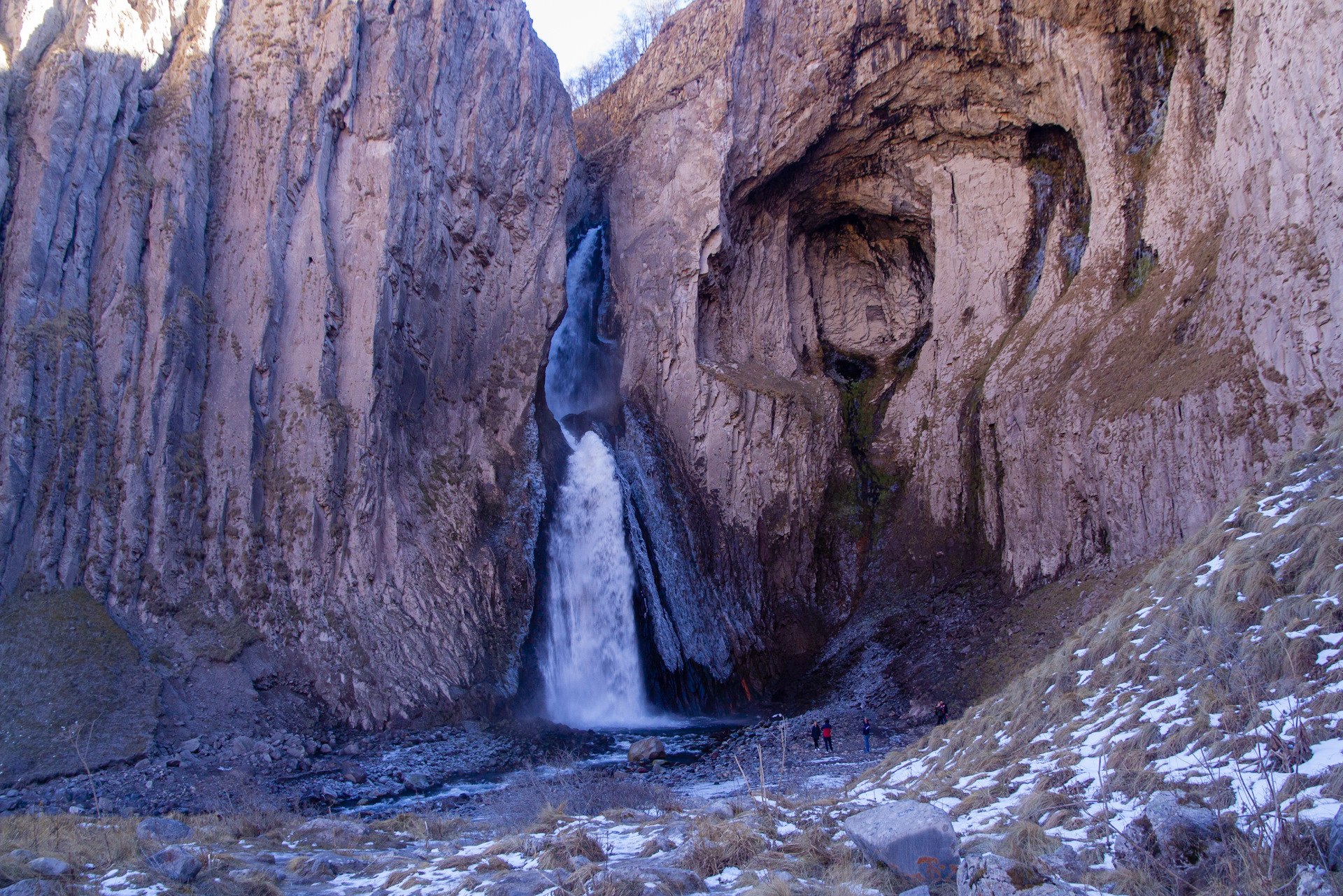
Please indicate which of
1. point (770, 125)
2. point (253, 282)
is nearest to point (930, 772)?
point (253, 282)

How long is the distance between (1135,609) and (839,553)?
607 inches

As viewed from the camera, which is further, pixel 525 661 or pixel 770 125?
pixel 770 125

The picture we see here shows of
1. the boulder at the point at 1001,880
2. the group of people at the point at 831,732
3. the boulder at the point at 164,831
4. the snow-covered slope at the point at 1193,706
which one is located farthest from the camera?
the group of people at the point at 831,732

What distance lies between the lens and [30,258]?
61.0 feet

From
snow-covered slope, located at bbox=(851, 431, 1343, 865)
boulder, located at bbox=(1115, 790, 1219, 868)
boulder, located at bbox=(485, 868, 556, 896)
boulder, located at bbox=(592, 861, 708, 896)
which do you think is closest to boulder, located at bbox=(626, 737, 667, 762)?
snow-covered slope, located at bbox=(851, 431, 1343, 865)

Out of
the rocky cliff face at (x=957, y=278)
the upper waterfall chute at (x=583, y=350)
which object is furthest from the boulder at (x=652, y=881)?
the upper waterfall chute at (x=583, y=350)

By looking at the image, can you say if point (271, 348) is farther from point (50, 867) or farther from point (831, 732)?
point (831, 732)

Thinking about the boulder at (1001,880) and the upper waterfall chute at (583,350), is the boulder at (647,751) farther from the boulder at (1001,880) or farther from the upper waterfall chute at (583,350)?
the upper waterfall chute at (583,350)

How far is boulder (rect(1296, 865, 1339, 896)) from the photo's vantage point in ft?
12.6

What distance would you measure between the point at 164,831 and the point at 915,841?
860 centimetres

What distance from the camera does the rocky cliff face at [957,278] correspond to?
17.2 meters

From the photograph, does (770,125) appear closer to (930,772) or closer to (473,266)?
(473,266)

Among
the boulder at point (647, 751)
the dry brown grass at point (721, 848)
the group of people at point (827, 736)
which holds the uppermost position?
the dry brown grass at point (721, 848)

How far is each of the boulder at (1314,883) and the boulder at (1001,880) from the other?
1.11m
